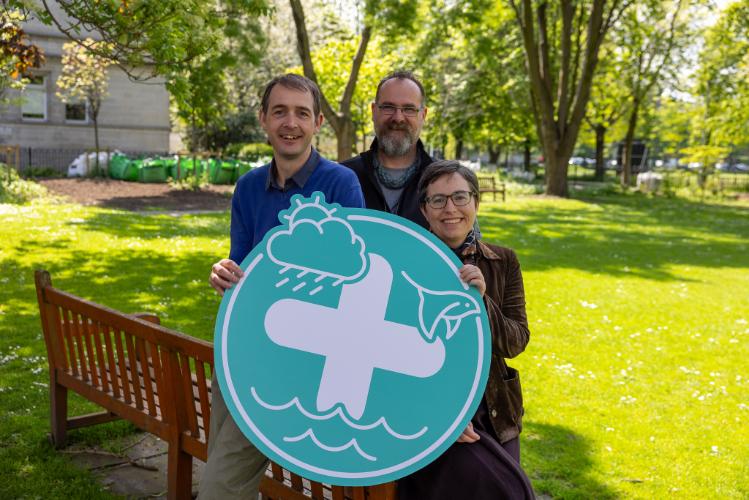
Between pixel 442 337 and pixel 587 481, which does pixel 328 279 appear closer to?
pixel 442 337

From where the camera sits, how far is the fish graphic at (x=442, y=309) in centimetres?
246

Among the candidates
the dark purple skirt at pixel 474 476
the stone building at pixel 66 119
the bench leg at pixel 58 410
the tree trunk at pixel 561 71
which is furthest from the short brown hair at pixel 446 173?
the stone building at pixel 66 119

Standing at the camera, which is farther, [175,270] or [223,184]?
[223,184]

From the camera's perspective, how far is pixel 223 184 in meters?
27.5

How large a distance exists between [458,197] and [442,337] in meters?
0.63

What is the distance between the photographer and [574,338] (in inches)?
334

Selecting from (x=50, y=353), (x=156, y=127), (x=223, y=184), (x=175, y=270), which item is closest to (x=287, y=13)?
(x=156, y=127)

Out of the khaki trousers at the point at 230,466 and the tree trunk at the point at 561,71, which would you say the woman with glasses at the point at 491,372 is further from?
the tree trunk at the point at 561,71

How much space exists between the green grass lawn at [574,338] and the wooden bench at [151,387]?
530 mm

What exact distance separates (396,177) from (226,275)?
137 cm

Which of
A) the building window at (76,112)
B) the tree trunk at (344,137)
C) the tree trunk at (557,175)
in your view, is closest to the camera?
the tree trunk at (344,137)

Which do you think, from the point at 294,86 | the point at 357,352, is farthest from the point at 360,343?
the point at 294,86

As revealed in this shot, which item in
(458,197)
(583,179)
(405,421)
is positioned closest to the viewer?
(405,421)

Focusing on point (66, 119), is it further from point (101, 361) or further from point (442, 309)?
point (442, 309)
